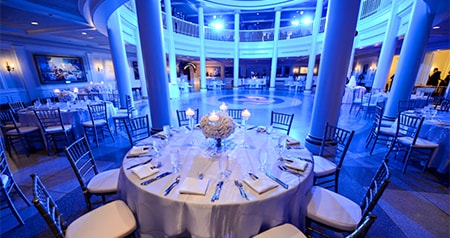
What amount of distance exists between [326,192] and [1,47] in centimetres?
1235

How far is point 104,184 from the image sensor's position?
180 cm

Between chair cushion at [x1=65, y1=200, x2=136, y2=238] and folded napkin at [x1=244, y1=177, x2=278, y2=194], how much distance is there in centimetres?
101

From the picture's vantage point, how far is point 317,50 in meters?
12.6

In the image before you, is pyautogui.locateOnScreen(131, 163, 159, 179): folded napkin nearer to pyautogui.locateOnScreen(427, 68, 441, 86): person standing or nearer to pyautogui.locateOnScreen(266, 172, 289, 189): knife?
pyautogui.locateOnScreen(266, 172, 289, 189): knife

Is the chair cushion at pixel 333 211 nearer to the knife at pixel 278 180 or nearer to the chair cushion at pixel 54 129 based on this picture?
the knife at pixel 278 180

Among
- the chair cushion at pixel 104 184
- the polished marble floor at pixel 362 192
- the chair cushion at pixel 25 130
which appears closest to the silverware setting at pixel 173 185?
the chair cushion at pixel 104 184

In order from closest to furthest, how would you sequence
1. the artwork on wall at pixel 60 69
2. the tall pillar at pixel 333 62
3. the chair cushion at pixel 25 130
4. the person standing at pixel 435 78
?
the tall pillar at pixel 333 62 < the chair cushion at pixel 25 130 < the artwork on wall at pixel 60 69 < the person standing at pixel 435 78

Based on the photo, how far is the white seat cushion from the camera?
1.20m

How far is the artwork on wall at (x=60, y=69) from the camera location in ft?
27.3

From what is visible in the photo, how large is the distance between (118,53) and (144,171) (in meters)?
6.56

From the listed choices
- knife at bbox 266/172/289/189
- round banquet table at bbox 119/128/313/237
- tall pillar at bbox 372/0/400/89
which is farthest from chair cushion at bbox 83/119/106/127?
tall pillar at bbox 372/0/400/89

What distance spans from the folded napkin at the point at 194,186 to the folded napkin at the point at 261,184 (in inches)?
13.1

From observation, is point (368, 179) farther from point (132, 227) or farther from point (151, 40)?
point (151, 40)

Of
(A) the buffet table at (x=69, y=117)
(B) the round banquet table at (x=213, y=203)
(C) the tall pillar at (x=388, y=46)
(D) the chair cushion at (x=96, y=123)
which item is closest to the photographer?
(B) the round banquet table at (x=213, y=203)
